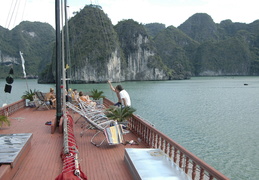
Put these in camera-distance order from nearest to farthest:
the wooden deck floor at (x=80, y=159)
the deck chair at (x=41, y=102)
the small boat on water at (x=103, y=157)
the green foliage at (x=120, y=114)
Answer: the small boat on water at (x=103, y=157), the wooden deck floor at (x=80, y=159), the green foliage at (x=120, y=114), the deck chair at (x=41, y=102)

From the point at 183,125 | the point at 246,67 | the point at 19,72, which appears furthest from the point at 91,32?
the point at 246,67

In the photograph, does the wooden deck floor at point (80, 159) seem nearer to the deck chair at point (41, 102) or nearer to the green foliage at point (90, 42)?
the deck chair at point (41, 102)

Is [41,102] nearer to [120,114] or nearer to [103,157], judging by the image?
[120,114]

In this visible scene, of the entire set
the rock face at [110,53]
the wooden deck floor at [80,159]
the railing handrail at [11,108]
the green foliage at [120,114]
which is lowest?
the wooden deck floor at [80,159]

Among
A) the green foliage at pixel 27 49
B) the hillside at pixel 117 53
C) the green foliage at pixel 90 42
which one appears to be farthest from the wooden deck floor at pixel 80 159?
the green foliage at pixel 27 49

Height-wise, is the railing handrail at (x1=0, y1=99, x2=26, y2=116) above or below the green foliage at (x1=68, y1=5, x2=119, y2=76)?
below

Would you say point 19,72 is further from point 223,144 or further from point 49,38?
point 223,144

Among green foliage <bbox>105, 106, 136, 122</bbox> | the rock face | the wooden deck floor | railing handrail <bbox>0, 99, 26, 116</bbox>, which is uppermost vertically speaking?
the rock face

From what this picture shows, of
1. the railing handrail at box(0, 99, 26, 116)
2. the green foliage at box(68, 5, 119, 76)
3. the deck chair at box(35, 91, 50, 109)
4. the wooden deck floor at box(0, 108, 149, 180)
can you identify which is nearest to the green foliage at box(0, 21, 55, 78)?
the green foliage at box(68, 5, 119, 76)

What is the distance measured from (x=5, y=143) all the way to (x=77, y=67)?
94310 mm

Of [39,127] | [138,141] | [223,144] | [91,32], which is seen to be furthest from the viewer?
[91,32]

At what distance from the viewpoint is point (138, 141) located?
6656 millimetres

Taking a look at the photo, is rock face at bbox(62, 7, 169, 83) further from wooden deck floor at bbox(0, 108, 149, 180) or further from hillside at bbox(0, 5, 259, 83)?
wooden deck floor at bbox(0, 108, 149, 180)

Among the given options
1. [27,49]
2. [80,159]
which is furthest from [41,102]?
[27,49]
